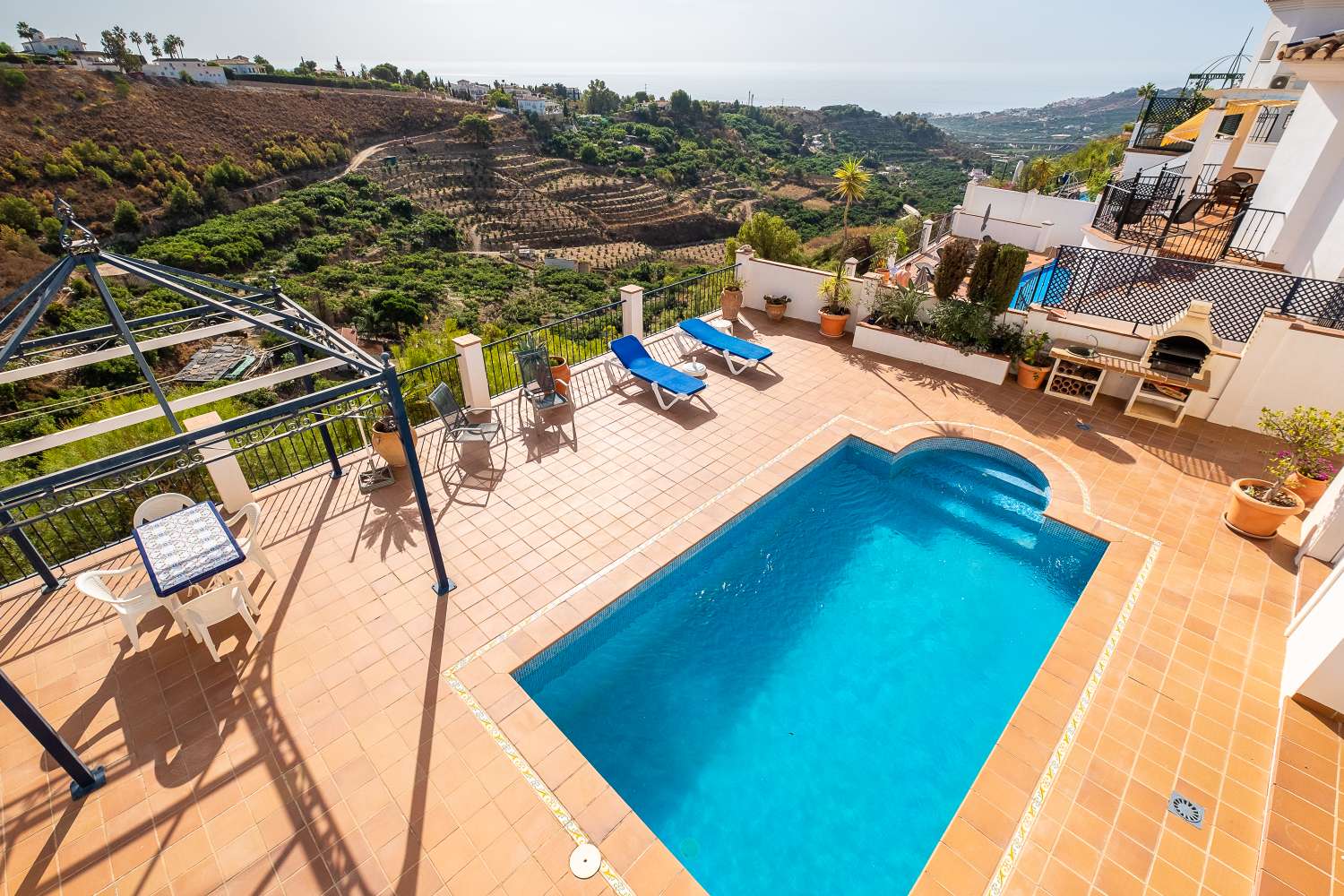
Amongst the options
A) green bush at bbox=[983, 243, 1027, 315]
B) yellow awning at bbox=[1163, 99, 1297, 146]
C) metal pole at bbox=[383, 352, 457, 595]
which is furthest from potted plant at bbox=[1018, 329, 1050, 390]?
metal pole at bbox=[383, 352, 457, 595]

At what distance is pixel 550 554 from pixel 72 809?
4.09 m

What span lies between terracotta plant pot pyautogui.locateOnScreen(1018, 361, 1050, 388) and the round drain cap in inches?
387

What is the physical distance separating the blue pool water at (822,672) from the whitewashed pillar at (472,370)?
14.4ft

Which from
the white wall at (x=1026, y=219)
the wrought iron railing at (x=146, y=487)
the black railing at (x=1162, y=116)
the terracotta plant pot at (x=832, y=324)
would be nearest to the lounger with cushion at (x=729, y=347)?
the terracotta plant pot at (x=832, y=324)

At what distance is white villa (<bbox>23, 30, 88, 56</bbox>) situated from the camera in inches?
3108

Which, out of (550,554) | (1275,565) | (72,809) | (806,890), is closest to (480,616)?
(550,554)

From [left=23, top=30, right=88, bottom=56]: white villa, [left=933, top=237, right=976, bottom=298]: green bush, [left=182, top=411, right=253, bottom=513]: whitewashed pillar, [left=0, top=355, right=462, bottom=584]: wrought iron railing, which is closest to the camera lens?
[left=0, top=355, right=462, bottom=584]: wrought iron railing

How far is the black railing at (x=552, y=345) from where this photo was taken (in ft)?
30.6

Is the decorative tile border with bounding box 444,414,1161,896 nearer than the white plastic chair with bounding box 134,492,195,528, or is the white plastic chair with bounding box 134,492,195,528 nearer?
the decorative tile border with bounding box 444,414,1161,896

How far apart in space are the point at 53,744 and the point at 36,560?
2.82 metres

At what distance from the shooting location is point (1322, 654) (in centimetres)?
460

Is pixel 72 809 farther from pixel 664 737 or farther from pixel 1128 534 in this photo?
pixel 1128 534

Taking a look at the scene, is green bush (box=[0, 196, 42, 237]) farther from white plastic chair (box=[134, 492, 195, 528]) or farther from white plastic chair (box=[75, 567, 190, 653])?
white plastic chair (box=[75, 567, 190, 653])

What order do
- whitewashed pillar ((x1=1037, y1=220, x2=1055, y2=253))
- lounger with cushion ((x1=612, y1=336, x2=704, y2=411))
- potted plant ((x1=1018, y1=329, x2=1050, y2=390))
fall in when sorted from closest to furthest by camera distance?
1. lounger with cushion ((x1=612, y1=336, x2=704, y2=411))
2. potted plant ((x1=1018, y1=329, x2=1050, y2=390))
3. whitewashed pillar ((x1=1037, y1=220, x2=1055, y2=253))
